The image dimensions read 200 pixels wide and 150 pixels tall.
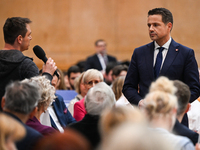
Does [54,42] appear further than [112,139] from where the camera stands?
Yes

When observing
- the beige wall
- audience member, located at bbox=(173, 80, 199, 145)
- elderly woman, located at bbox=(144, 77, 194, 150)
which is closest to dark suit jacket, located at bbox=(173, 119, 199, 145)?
audience member, located at bbox=(173, 80, 199, 145)

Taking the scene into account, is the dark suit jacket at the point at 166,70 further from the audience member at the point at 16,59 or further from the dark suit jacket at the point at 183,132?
the audience member at the point at 16,59

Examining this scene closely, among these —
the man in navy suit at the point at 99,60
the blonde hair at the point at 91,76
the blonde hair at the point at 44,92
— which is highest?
the blonde hair at the point at 44,92

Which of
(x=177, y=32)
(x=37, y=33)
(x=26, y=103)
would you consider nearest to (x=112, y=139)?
(x=26, y=103)

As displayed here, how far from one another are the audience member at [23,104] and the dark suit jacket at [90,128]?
0.42m

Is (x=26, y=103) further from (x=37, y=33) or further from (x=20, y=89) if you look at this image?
(x=37, y=33)

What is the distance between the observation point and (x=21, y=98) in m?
2.48

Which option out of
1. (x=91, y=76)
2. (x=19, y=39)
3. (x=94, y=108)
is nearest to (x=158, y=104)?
(x=94, y=108)

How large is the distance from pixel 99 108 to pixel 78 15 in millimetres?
9008

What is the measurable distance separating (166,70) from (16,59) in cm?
156

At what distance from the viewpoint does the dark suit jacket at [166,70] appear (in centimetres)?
355

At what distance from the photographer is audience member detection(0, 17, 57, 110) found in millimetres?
3414

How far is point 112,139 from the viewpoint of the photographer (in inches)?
62.5

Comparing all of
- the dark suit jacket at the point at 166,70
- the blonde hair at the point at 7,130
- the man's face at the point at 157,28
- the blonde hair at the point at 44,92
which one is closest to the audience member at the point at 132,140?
the blonde hair at the point at 7,130
